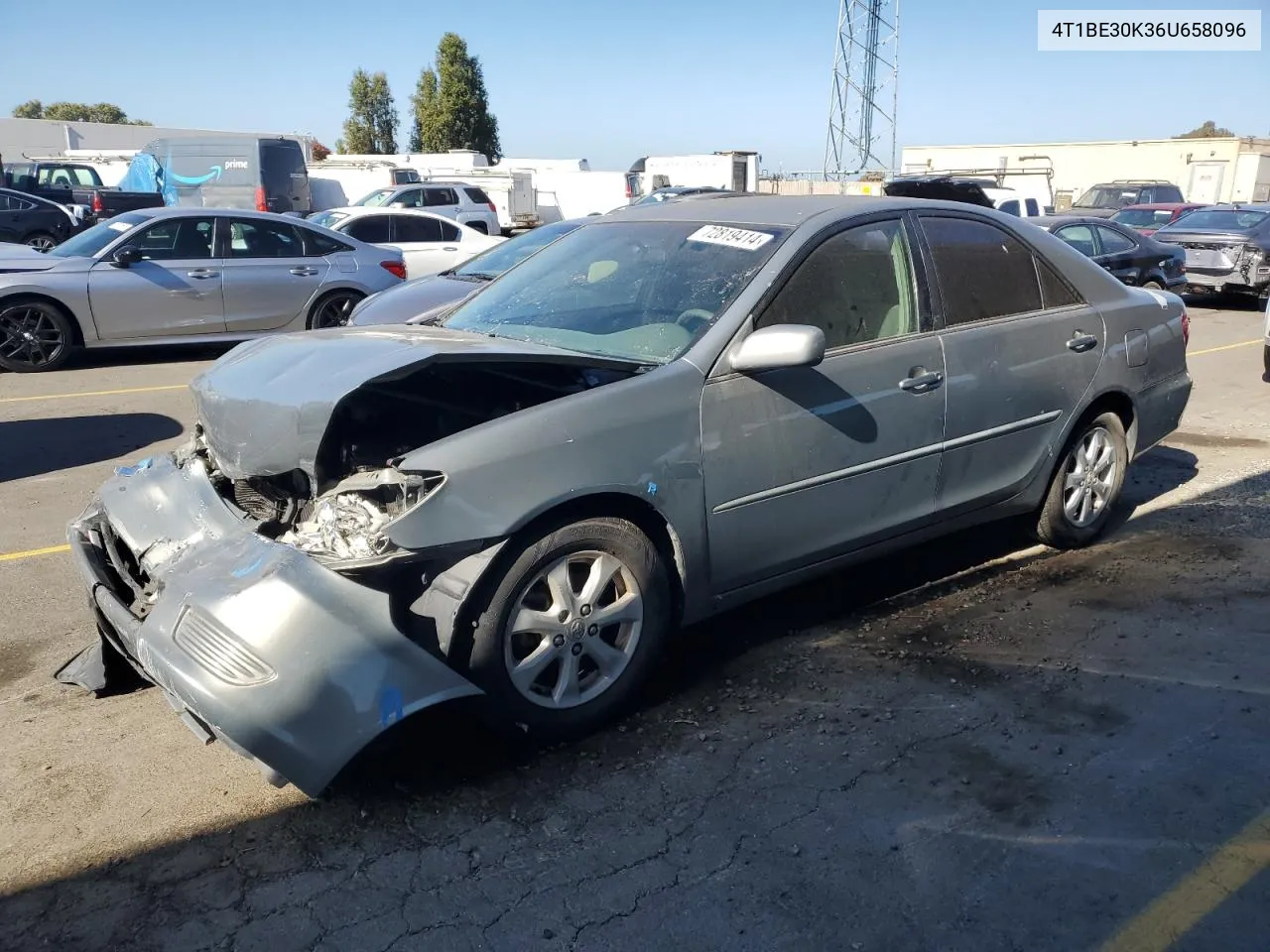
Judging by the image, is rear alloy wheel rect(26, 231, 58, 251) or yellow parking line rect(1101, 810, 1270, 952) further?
rear alloy wheel rect(26, 231, 58, 251)

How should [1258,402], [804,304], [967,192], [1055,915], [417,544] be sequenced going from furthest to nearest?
[1258,402]
[967,192]
[804,304]
[417,544]
[1055,915]

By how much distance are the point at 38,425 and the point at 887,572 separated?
6.27 metres

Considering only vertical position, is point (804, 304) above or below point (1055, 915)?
above

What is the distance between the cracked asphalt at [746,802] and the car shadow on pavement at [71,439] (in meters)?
2.36

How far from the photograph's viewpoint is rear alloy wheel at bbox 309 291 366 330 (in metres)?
11.0

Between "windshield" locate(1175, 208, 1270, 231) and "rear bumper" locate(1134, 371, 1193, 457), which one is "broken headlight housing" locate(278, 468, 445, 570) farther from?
"windshield" locate(1175, 208, 1270, 231)

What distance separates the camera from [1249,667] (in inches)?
155

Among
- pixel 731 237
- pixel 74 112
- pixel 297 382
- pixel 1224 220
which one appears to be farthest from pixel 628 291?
pixel 74 112

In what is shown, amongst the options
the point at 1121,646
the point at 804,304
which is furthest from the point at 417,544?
the point at 1121,646

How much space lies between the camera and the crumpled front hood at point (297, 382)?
10.2 feet

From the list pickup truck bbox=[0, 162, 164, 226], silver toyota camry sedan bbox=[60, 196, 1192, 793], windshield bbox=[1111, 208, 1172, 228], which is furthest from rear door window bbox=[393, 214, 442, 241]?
windshield bbox=[1111, 208, 1172, 228]

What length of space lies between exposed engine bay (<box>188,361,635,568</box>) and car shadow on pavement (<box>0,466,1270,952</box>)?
2.58 ft

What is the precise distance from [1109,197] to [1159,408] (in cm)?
2405

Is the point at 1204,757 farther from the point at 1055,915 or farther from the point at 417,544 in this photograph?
the point at 417,544
